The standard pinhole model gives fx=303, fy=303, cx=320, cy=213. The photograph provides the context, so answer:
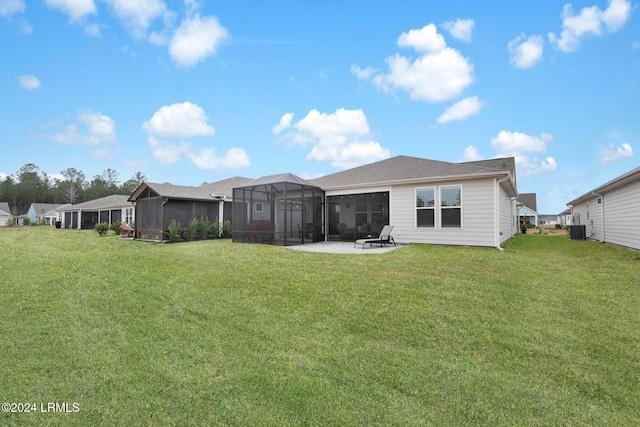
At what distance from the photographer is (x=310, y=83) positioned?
1370cm

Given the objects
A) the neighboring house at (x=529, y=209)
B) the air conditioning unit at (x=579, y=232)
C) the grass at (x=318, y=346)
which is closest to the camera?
the grass at (x=318, y=346)

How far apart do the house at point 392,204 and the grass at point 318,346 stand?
4.12 meters

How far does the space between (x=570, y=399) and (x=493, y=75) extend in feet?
40.8

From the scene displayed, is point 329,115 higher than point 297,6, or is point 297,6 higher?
point 297,6

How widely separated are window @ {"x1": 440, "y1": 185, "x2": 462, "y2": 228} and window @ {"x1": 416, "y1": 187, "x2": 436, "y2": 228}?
315 mm

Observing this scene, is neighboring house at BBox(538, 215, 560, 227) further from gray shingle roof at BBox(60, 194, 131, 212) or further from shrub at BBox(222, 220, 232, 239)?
gray shingle roof at BBox(60, 194, 131, 212)

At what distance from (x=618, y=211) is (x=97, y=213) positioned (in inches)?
1491

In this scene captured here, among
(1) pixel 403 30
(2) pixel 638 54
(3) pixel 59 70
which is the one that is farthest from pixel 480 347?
(3) pixel 59 70

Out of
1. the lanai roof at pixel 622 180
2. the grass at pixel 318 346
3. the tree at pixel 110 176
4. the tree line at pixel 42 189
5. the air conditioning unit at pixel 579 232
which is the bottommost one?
the grass at pixel 318 346

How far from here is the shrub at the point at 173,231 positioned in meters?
15.5

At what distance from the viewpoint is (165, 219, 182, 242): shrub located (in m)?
15.5

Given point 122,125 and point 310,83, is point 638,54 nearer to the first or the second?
point 310,83

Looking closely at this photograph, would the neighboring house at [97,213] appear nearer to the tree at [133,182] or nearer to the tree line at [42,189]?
the tree line at [42,189]

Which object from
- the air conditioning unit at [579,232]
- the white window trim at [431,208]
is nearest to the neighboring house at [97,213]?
the white window trim at [431,208]
